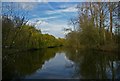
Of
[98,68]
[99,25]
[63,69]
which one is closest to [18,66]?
[63,69]

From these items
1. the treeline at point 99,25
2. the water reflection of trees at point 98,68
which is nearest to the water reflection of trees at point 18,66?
the water reflection of trees at point 98,68

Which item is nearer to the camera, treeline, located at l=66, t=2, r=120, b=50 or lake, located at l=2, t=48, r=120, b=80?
lake, located at l=2, t=48, r=120, b=80

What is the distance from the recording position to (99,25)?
123 feet

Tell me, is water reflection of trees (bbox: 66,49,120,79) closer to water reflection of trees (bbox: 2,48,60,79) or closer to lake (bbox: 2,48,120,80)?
lake (bbox: 2,48,120,80)

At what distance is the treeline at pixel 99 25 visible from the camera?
3131 cm

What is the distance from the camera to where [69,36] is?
6222 centimetres

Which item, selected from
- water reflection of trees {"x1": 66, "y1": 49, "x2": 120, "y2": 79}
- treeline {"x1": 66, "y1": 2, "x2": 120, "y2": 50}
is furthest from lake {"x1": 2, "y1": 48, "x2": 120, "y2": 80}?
treeline {"x1": 66, "y1": 2, "x2": 120, "y2": 50}

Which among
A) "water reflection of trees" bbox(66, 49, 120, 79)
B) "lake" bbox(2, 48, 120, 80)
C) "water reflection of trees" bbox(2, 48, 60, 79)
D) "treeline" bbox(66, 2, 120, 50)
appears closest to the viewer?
"water reflection of trees" bbox(66, 49, 120, 79)

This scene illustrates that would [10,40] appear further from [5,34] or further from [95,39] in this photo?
[95,39]

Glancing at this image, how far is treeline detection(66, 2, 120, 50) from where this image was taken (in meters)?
31.3

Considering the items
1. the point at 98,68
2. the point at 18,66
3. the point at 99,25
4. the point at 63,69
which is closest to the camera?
the point at 98,68

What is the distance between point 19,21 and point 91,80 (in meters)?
9.87

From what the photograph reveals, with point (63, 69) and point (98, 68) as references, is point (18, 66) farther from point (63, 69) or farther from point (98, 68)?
point (98, 68)

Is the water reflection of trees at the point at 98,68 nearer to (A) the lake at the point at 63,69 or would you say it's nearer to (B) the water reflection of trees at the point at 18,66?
(A) the lake at the point at 63,69
